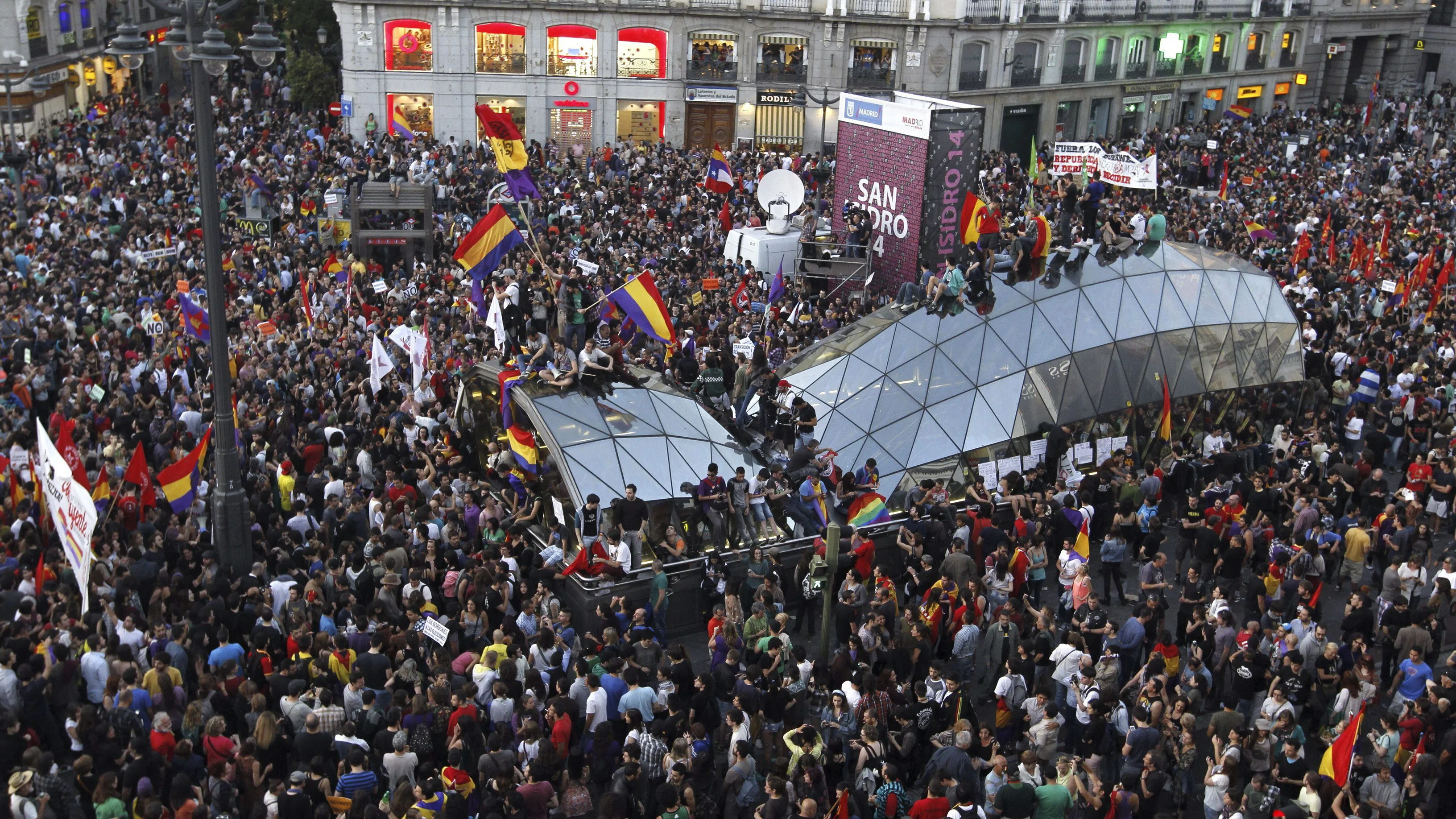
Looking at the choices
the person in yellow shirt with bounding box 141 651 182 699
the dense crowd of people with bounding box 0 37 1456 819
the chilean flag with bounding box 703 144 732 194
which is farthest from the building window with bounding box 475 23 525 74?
the person in yellow shirt with bounding box 141 651 182 699

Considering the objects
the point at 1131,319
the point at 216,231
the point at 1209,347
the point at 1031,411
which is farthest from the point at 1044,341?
the point at 216,231

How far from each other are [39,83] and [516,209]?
1180cm

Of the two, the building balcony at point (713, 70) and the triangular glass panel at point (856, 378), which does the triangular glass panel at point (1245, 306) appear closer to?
the triangular glass panel at point (856, 378)

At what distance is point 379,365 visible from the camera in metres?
17.9

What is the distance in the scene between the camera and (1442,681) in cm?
1105

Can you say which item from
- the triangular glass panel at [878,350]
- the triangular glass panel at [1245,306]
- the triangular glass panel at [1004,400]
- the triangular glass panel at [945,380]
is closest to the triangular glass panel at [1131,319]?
the triangular glass panel at [1245,306]

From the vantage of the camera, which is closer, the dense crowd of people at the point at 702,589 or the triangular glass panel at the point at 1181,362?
the dense crowd of people at the point at 702,589

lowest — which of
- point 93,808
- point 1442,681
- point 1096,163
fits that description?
point 93,808

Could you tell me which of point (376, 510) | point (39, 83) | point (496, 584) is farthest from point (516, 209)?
point (496, 584)

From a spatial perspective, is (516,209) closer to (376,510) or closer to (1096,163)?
(1096,163)

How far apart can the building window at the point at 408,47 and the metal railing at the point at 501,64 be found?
1706 mm

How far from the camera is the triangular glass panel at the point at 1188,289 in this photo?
65.2ft

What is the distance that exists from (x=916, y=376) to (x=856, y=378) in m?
0.83

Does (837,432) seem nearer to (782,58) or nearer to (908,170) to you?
(908,170)
